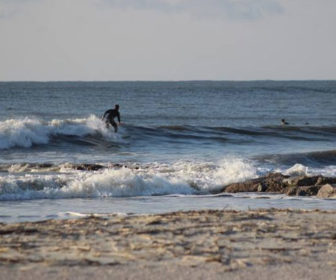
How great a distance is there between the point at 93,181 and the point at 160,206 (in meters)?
2.74

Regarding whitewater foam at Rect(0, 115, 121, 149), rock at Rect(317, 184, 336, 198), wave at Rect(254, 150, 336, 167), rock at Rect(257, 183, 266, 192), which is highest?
whitewater foam at Rect(0, 115, 121, 149)

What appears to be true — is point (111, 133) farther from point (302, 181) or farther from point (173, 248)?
point (173, 248)

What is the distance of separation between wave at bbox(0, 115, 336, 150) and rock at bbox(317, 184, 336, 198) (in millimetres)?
14658

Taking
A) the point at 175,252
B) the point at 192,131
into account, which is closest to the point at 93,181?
the point at 175,252

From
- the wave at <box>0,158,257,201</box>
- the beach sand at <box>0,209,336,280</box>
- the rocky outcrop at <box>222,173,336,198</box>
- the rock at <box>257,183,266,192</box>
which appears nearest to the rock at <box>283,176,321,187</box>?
the rocky outcrop at <box>222,173,336,198</box>

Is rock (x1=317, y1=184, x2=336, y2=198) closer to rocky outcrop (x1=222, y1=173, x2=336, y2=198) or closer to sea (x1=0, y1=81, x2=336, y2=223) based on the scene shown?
rocky outcrop (x1=222, y1=173, x2=336, y2=198)

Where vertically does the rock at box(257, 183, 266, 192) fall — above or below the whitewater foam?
below

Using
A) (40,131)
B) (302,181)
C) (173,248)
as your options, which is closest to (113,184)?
(302,181)

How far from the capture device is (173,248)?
7.15m

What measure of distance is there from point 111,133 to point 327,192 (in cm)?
1770

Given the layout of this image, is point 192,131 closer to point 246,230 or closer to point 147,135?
point 147,135

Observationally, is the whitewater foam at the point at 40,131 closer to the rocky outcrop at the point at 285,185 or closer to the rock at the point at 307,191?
the rocky outcrop at the point at 285,185

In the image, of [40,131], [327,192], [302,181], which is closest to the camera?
[327,192]

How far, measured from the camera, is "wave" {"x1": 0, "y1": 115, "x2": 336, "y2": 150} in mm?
27641
